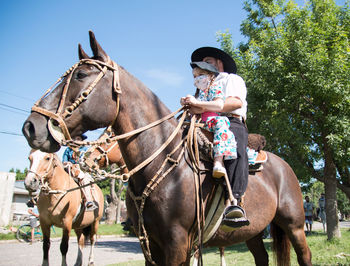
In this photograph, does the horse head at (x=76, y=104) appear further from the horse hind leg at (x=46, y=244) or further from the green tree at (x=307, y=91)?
the green tree at (x=307, y=91)

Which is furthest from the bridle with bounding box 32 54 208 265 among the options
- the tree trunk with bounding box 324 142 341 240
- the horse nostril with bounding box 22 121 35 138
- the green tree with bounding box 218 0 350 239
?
the tree trunk with bounding box 324 142 341 240

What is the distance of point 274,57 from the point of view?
11.1 metres

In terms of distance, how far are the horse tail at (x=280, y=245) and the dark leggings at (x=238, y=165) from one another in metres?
2.02

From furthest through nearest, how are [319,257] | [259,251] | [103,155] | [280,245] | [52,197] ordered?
[319,257]
[52,197]
[103,155]
[280,245]
[259,251]

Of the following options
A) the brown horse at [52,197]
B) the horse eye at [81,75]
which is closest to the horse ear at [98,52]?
the horse eye at [81,75]

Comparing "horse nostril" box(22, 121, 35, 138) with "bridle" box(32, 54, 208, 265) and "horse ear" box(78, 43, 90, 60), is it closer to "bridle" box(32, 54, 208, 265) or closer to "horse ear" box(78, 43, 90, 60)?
"bridle" box(32, 54, 208, 265)

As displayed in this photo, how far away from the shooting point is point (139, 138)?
271 centimetres

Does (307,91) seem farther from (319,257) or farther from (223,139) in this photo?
(223,139)

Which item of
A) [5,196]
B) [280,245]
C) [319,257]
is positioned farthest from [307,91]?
[5,196]

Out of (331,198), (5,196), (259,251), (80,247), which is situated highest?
(331,198)

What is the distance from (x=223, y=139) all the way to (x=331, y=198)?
11.5 metres

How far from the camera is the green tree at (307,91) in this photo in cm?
1002

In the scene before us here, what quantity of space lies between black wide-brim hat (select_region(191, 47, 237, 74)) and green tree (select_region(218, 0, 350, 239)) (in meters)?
7.51

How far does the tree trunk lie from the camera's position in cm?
1174
